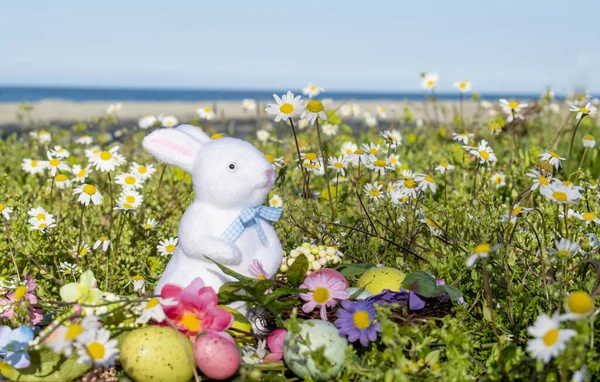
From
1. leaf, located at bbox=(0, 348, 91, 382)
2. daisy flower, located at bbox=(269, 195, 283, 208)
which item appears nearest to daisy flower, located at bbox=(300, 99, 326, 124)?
daisy flower, located at bbox=(269, 195, 283, 208)

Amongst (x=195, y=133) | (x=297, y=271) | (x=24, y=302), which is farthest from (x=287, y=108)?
(x=24, y=302)

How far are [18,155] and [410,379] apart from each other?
483 centimetres

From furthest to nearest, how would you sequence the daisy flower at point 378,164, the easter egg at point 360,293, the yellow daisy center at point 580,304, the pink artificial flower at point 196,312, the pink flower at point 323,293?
the daisy flower at point 378,164
the easter egg at point 360,293
the pink flower at point 323,293
the pink artificial flower at point 196,312
the yellow daisy center at point 580,304

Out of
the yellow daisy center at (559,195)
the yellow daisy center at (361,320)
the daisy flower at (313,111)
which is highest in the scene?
the daisy flower at (313,111)

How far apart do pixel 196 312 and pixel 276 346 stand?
0.25 m

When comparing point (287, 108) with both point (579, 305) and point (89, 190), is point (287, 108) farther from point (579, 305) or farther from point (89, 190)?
point (579, 305)

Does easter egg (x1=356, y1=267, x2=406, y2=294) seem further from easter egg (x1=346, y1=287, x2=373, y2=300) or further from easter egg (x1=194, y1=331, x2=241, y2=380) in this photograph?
easter egg (x1=194, y1=331, x2=241, y2=380)

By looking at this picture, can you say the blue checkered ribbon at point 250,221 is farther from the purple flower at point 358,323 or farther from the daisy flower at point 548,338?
the daisy flower at point 548,338

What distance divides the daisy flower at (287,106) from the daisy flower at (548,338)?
1.34 m

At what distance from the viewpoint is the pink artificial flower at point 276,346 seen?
184cm

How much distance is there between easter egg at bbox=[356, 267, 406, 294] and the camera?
2129 mm

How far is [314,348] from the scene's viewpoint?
67.8 inches

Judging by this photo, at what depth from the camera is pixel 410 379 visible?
1.68m

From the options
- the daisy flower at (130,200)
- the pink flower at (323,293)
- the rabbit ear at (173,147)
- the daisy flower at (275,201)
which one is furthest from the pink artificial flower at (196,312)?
the daisy flower at (275,201)
